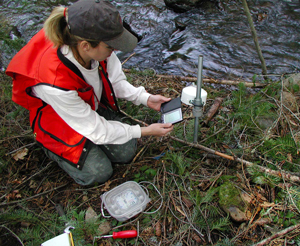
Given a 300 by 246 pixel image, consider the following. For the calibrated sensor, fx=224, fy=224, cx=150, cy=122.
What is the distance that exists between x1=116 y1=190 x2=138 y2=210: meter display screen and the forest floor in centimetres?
15

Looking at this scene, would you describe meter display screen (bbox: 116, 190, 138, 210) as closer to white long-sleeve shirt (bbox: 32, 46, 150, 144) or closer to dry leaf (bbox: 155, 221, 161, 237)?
dry leaf (bbox: 155, 221, 161, 237)

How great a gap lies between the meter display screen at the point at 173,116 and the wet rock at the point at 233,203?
2.56ft

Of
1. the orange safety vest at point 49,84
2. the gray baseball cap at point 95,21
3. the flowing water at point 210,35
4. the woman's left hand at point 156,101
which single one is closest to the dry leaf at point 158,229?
the orange safety vest at point 49,84

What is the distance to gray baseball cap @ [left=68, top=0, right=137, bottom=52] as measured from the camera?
1667 mm

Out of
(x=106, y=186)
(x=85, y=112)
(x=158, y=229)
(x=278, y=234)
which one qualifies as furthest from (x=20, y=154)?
(x=278, y=234)

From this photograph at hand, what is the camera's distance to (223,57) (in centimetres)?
493

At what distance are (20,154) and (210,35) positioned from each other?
4931mm

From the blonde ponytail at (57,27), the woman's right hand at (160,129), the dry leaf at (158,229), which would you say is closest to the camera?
the blonde ponytail at (57,27)

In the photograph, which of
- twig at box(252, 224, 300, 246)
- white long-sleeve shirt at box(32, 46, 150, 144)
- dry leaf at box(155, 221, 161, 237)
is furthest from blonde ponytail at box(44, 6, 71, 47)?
twig at box(252, 224, 300, 246)

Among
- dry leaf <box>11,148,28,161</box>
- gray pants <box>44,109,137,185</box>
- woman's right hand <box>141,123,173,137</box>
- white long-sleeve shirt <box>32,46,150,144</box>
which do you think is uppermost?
white long-sleeve shirt <box>32,46,150,144</box>

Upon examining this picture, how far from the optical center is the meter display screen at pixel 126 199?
2.32m

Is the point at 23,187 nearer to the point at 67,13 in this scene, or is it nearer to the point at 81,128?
the point at 81,128

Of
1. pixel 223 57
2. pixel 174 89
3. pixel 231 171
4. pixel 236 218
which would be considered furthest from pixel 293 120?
pixel 223 57

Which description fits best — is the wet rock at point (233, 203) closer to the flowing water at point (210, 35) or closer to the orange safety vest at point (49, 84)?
the orange safety vest at point (49, 84)
